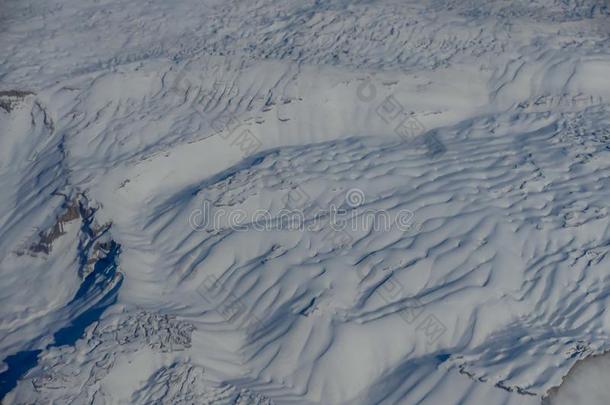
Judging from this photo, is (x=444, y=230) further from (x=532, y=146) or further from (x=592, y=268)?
(x=532, y=146)

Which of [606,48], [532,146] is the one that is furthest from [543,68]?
[532,146]

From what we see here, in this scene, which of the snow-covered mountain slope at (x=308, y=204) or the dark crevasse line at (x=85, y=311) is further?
the dark crevasse line at (x=85, y=311)

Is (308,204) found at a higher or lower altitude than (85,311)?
higher

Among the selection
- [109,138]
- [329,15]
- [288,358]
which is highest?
[329,15]

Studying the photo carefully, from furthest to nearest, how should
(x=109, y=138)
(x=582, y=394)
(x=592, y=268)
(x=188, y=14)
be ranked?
(x=188, y=14) < (x=109, y=138) < (x=592, y=268) < (x=582, y=394)
